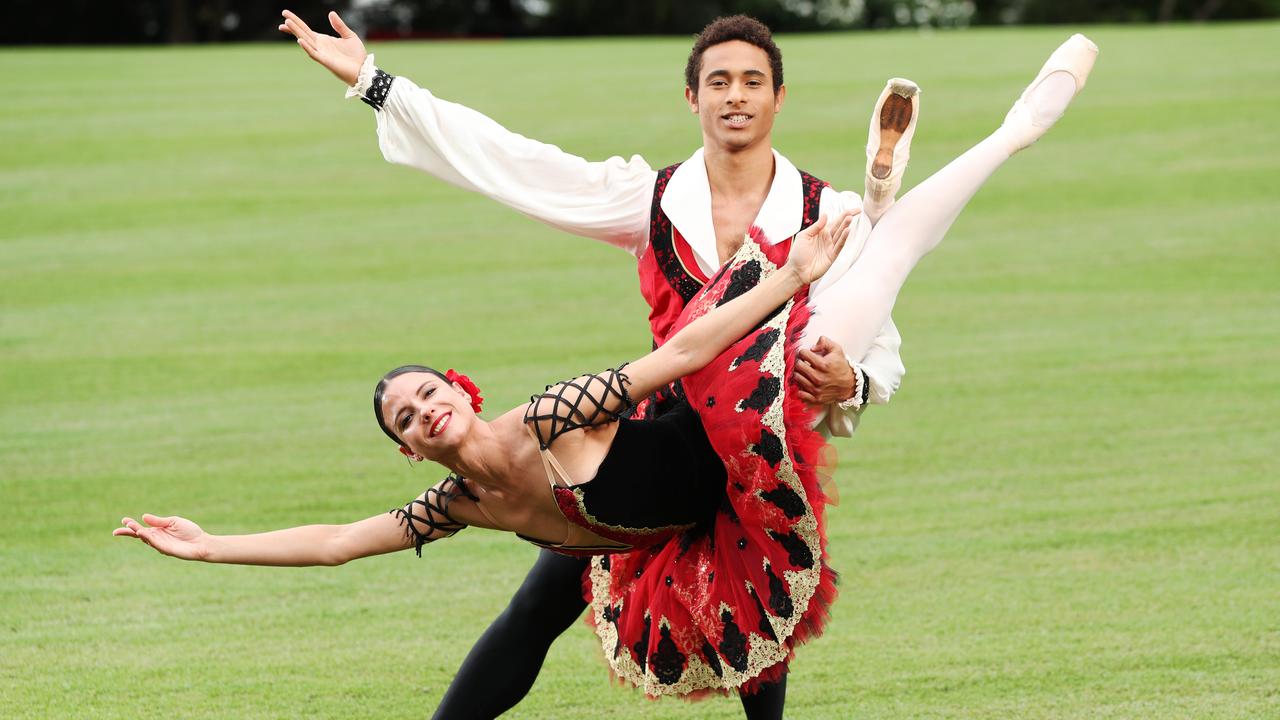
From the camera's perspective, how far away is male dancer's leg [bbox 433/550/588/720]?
151 inches

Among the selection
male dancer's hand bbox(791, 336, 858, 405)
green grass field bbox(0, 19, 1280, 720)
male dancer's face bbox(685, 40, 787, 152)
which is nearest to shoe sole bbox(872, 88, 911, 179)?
male dancer's face bbox(685, 40, 787, 152)

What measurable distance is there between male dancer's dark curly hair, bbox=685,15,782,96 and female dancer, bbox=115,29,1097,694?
1.82 feet

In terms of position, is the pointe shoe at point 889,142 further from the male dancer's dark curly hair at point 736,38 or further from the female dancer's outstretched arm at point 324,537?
the female dancer's outstretched arm at point 324,537

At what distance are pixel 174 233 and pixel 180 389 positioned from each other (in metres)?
3.40

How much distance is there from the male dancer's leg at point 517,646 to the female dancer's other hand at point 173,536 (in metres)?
0.81

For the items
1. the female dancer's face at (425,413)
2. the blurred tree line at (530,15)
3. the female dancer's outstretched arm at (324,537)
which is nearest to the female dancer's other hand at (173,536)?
the female dancer's outstretched arm at (324,537)

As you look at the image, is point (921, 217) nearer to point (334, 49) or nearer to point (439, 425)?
point (439, 425)

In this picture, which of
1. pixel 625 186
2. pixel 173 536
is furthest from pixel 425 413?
pixel 625 186

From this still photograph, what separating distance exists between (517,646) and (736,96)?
153 centimetres

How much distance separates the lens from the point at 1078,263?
33.3 ft

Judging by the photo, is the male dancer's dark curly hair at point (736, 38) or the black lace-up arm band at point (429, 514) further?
the male dancer's dark curly hair at point (736, 38)

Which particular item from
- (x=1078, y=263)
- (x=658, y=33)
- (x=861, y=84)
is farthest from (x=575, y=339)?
(x=658, y=33)

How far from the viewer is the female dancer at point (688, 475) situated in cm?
317

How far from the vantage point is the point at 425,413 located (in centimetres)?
312
